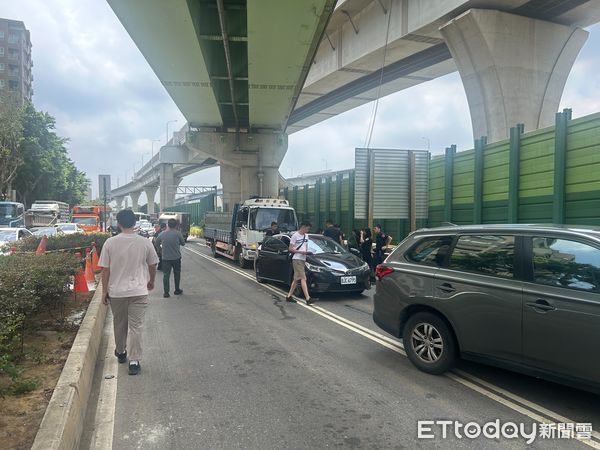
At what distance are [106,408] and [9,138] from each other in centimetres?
3745

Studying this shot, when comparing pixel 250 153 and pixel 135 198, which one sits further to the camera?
pixel 135 198

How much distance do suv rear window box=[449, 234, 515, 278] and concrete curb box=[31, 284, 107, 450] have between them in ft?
12.9

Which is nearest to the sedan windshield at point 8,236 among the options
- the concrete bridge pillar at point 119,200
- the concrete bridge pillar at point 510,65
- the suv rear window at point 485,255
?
the suv rear window at point 485,255

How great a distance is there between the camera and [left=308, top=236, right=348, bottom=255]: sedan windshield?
10.4 meters

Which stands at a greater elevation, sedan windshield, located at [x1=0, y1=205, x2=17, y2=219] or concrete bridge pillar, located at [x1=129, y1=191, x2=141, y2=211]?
concrete bridge pillar, located at [x1=129, y1=191, x2=141, y2=211]

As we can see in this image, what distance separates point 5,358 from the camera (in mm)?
3529

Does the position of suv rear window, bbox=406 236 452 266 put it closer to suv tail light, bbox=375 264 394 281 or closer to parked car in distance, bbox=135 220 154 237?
suv tail light, bbox=375 264 394 281

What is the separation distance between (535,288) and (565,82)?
17159 mm

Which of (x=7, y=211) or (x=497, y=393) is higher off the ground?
(x=7, y=211)

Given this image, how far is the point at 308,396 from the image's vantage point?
14.6 feet

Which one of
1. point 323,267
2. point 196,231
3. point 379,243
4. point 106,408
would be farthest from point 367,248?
point 196,231

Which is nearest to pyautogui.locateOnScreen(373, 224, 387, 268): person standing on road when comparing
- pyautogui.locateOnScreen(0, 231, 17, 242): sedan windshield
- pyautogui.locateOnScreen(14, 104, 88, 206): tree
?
pyautogui.locateOnScreen(0, 231, 17, 242): sedan windshield

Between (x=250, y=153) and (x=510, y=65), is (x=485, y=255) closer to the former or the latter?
(x=510, y=65)

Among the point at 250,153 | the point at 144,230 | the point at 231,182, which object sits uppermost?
the point at 250,153
